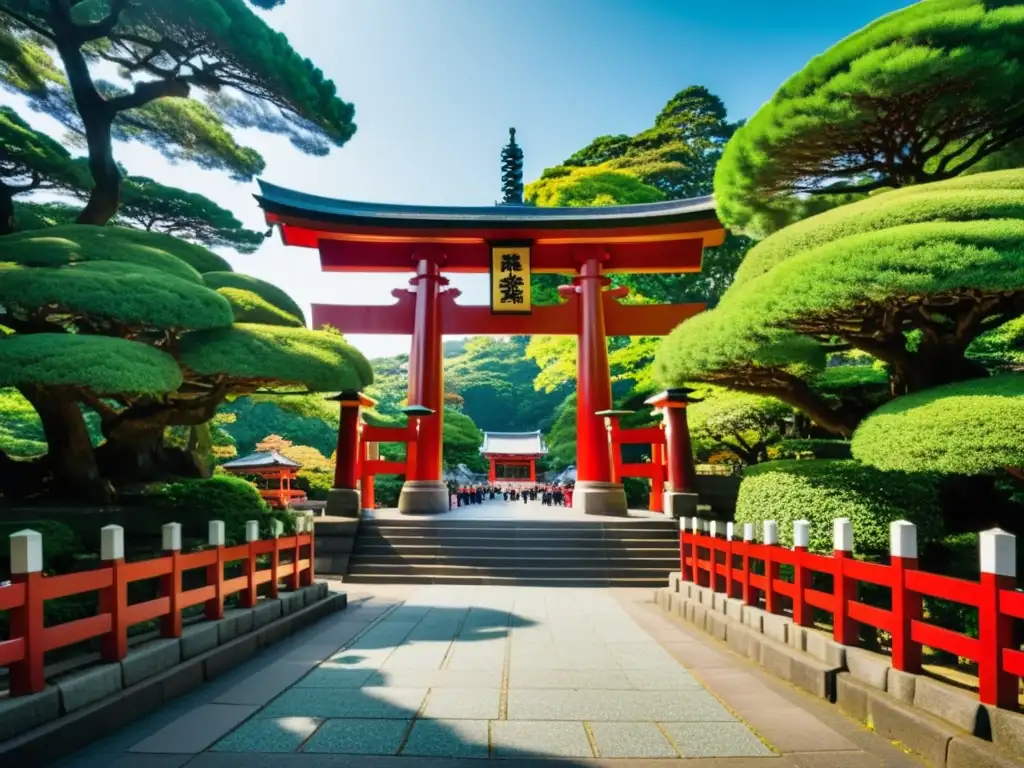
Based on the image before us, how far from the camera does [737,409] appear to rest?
13.7 m

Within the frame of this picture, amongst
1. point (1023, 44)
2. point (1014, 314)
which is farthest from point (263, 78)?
point (1014, 314)

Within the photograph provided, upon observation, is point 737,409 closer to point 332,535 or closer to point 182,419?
point 332,535

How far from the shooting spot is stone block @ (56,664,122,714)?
3.74 m

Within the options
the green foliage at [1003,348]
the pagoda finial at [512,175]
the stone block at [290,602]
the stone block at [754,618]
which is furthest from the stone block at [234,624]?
the pagoda finial at [512,175]

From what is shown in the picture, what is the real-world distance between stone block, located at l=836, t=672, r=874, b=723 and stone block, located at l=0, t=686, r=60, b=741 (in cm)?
464

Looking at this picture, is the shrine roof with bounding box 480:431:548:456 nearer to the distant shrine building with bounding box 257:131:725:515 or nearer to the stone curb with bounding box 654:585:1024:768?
the distant shrine building with bounding box 257:131:725:515

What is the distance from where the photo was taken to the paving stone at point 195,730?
3734 millimetres

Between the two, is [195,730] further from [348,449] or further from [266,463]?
[266,463]

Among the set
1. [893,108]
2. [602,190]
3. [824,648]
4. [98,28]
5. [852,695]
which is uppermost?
[602,190]

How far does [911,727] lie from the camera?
367cm

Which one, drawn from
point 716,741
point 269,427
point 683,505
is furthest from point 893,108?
point 269,427

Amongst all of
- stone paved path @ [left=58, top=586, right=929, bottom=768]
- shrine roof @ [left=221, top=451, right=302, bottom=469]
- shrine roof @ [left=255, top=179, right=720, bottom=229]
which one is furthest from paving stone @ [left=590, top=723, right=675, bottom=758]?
shrine roof @ [left=221, top=451, right=302, bottom=469]

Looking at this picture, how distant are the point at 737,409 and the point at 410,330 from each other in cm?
797

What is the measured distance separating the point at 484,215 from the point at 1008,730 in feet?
49.5
